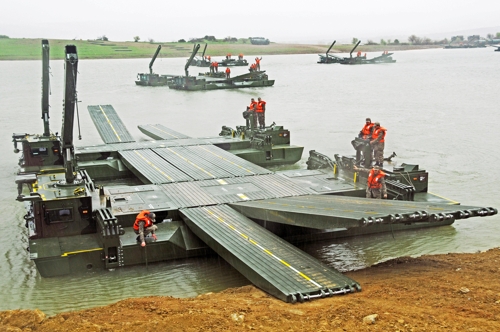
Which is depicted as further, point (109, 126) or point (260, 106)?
point (109, 126)

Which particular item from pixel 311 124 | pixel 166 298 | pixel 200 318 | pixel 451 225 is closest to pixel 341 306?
pixel 200 318

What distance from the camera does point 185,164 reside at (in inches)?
703

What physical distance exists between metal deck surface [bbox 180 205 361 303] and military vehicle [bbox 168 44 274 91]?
106 feet

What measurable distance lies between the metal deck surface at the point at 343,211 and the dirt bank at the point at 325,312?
3.05 feet

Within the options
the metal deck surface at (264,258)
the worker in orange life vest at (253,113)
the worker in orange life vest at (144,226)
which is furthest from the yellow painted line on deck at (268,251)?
the worker in orange life vest at (253,113)

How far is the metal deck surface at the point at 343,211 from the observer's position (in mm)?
10281

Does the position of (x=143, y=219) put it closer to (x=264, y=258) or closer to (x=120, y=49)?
(x=264, y=258)

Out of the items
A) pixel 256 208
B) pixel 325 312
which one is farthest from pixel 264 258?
pixel 325 312

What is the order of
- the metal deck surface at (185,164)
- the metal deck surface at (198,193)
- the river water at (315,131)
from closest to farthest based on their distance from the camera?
1. the river water at (315,131)
2. the metal deck surface at (198,193)
3. the metal deck surface at (185,164)

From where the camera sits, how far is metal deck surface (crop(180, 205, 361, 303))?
9.42 metres

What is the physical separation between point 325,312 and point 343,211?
10.1 feet

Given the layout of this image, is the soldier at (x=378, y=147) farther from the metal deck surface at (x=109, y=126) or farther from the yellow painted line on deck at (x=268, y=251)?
the metal deck surface at (x=109, y=126)

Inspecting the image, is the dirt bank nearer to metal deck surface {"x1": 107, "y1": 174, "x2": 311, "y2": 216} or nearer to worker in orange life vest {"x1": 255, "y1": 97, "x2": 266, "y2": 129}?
metal deck surface {"x1": 107, "y1": 174, "x2": 311, "y2": 216}

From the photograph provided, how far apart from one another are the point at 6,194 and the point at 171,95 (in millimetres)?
26269
